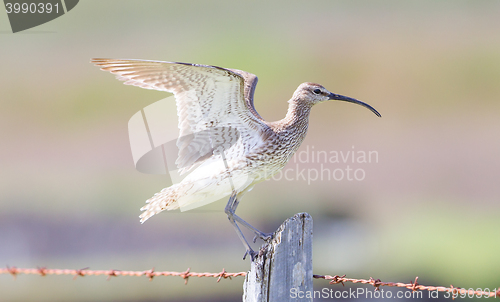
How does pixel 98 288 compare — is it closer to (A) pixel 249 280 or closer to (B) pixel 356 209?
(B) pixel 356 209

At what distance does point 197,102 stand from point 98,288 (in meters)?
9.72

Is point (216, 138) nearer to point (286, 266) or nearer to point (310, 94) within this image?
point (310, 94)

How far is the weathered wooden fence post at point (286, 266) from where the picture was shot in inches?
113

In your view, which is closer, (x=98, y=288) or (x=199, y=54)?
(x=98, y=288)

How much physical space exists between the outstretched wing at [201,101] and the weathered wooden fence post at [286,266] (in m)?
1.56

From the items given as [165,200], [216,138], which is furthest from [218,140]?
[165,200]

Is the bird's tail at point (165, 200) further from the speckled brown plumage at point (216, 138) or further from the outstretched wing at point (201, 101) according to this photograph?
the outstretched wing at point (201, 101)

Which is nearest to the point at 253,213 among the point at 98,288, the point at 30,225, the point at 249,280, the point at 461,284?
the point at 98,288

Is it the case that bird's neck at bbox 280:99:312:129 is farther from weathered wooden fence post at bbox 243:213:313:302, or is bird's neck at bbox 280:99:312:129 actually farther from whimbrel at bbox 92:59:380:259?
weathered wooden fence post at bbox 243:213:313:302

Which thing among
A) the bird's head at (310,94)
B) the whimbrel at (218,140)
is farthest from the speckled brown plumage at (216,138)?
the bird's head at (310,94)

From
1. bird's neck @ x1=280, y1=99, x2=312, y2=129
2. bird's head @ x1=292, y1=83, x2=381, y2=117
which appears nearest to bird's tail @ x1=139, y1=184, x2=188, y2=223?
A: bird's neck @ x1=280, y1=99, x2=312, y2=129

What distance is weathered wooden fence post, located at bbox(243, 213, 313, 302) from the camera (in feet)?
9.44

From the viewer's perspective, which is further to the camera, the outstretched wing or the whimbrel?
the whimbrel

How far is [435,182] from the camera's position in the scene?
1977 cm
